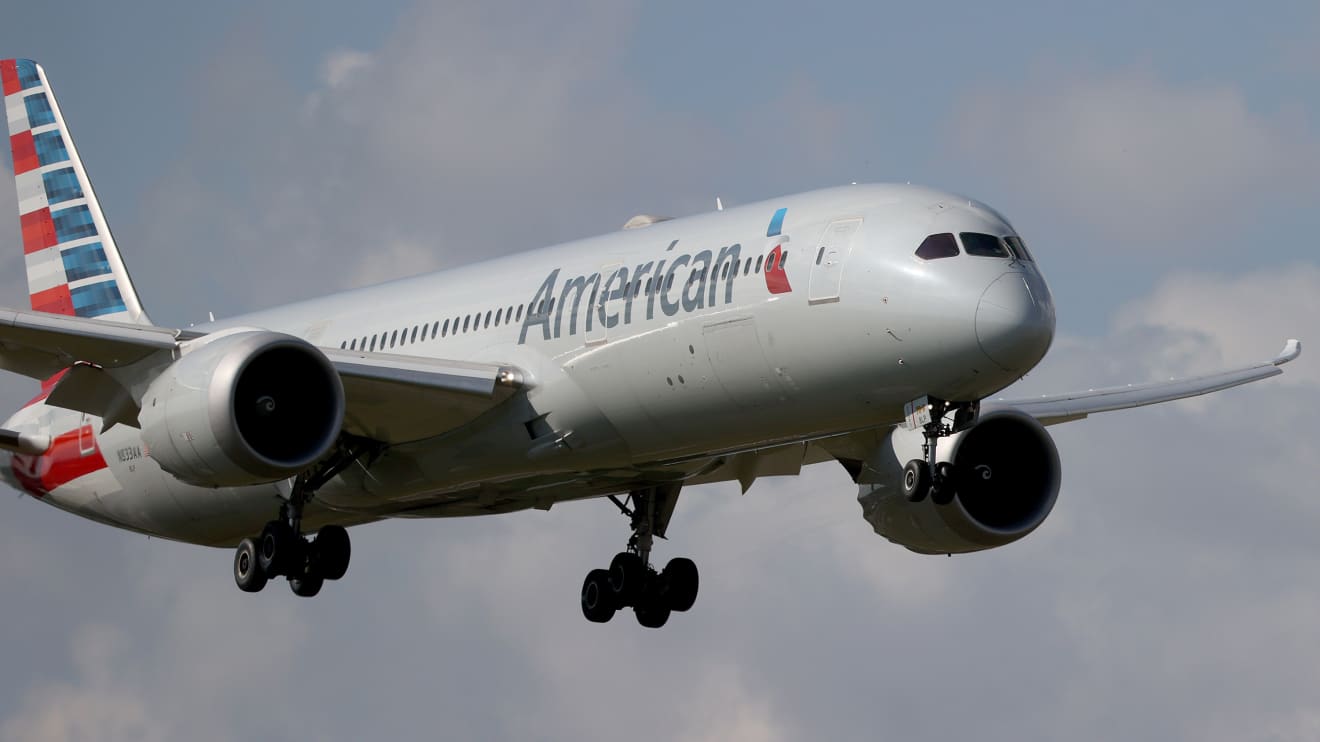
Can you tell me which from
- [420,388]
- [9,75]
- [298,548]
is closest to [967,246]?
[420,388]

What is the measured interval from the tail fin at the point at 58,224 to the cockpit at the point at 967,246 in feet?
66.9

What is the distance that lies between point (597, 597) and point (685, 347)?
931 cm

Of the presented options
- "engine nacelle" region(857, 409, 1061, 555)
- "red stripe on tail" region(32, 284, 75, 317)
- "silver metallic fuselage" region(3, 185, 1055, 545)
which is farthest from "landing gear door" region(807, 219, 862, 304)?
"red stripe on tail" region(32, 284, 75, 317)

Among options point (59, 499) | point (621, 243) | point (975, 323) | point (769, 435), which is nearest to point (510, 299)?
point (621, 243)

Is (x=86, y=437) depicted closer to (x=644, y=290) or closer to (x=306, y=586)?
(x=306, y=586)

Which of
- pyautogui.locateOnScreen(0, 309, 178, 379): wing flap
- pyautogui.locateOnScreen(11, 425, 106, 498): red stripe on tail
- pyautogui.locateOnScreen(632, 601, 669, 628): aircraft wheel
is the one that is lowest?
pyautogui.locateOnScreen(11, 425, 106, 498): red stripe on tail

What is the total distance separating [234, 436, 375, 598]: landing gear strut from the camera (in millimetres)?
35344

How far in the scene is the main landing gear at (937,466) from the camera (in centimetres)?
2933

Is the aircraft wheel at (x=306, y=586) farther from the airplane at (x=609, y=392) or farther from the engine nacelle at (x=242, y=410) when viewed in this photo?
the engine nacelle at (x=242, y=410)

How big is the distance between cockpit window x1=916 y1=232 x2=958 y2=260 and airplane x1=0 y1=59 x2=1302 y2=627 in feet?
0.14

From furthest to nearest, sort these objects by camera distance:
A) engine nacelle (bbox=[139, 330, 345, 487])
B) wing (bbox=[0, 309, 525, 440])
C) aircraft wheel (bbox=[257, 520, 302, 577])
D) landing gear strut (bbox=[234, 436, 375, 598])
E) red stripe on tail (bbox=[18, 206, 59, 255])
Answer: red stripe on tail (bbox=[18, 206, 59, 255]) → aircraft wheel (bbox=[257, 520, 302, 577]) → landing gear strut (bbox=[234, 436, 375, 598]) → wing (bbox=[0, 309, 525, 440]) → engine nacelle (bbox=[139, 330, 345, 487])

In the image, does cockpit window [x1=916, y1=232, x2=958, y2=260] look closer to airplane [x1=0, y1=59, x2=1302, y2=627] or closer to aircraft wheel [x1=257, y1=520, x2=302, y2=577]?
airplane [x1=0, y1=59, x2=1302, y2=627]

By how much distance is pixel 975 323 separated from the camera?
1101 inches

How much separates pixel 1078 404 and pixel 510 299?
11440 mm
